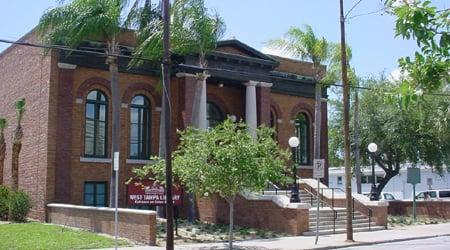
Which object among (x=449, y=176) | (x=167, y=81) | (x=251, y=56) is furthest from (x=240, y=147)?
(x=449, y=176)

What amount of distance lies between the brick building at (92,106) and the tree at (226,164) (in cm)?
472

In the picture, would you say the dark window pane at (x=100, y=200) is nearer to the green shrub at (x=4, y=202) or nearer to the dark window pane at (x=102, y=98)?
the green shrub at (x=4, y=202)

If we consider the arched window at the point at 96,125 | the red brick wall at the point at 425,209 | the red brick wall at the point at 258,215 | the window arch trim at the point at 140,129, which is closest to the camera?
the red brick wall at the point at 258,215

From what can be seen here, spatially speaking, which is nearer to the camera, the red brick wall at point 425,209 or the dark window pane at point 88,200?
the dark window pane at point 88,200

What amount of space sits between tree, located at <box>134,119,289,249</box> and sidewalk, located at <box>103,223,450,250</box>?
67.3 inches

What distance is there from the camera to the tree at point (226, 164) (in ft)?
63.8

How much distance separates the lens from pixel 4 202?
25672 millimetres

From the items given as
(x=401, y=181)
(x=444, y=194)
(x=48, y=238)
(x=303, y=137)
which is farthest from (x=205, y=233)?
(x=401, y=181)

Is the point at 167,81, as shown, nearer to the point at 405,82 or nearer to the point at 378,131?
the point at 405,82

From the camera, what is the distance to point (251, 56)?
31.8 meters

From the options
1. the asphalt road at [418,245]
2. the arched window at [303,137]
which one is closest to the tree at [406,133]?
the arched window at [303,137]

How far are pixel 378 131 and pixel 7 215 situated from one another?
938 inches

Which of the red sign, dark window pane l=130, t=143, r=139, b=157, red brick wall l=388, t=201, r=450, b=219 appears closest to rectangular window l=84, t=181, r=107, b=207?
dark window pane l=130, t=143, r=139, b=157

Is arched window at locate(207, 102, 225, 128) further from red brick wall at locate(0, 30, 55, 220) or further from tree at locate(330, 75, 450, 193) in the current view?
tree at locate(330, 75, 450, 193)
